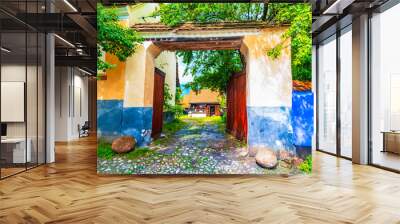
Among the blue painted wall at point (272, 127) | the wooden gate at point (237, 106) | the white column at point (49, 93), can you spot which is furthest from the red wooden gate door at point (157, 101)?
the white column at point (49, 93)

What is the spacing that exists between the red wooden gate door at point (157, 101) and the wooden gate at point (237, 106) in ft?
3.96

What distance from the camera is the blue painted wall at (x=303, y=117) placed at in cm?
638

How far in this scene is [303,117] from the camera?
6.43 metres

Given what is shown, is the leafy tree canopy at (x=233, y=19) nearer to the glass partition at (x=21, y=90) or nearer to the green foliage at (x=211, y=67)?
the green foliage at (x=211, y=67)

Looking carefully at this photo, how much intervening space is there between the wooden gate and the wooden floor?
32.9 inches

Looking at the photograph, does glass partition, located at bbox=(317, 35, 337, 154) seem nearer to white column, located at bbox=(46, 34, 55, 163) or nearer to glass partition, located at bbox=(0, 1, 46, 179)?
white column, located at bbox=(46, 34, 55, 163)

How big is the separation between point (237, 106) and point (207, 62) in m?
Result: 0.96

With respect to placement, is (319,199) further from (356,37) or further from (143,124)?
(356,37)

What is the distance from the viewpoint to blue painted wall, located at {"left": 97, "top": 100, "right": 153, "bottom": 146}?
6344 millimetres

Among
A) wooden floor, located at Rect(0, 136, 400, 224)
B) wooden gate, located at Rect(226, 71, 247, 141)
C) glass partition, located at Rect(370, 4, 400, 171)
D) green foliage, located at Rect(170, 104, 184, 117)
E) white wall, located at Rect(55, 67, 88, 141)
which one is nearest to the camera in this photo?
wooden floor, located at Rect(0, 136, 400, 224)

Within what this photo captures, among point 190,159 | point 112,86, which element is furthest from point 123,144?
point 190,159

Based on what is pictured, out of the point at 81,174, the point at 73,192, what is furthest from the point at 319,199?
the point at 81,174

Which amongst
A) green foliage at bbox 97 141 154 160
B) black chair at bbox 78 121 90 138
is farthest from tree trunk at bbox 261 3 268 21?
black chair at bbox 78 121 90 138

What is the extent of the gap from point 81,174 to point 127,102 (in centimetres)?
170
